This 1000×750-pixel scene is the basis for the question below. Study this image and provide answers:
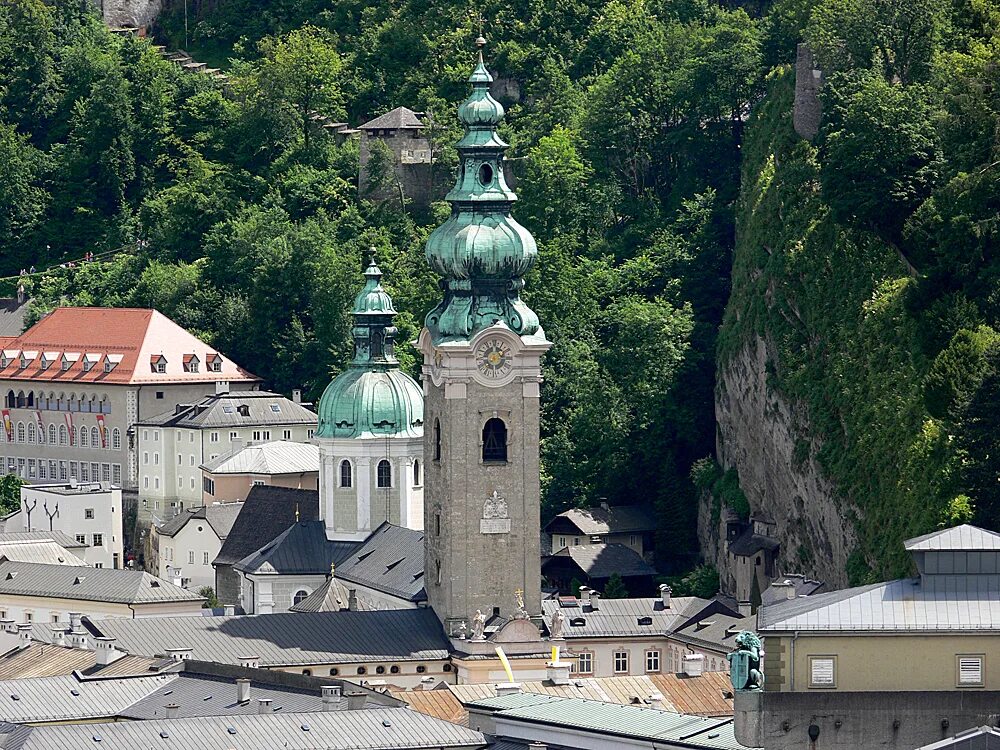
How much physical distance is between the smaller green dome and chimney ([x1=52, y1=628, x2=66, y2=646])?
51.1 ft

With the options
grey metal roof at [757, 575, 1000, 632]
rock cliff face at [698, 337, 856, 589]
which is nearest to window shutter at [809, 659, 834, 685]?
grey metal roof at [757, 575, 1000, 632]

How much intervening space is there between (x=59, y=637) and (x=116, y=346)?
47450mm

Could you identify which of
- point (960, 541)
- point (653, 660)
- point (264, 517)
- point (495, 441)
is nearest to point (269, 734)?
point (960, 541)

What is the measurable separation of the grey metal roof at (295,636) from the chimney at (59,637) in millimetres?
1282

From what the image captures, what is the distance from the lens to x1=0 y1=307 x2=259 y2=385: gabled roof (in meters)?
180

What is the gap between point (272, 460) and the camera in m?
170

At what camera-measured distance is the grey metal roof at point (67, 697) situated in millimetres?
107312

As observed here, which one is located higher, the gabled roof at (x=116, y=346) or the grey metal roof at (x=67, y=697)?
the gabled roof at (x=116, y=346)

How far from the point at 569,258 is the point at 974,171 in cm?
4821

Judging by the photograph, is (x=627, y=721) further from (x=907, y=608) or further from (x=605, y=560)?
(x=605, y=560)

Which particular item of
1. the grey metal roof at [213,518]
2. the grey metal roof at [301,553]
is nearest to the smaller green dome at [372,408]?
the grey metal roof at [301,553]

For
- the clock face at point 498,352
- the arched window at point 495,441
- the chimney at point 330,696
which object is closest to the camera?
the chimney at point 330,696

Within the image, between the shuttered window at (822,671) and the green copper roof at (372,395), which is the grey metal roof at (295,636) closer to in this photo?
Answer: the green copper roof at (372,395)

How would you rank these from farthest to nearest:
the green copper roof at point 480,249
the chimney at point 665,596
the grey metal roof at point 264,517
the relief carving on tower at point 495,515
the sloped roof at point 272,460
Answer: the sloped roof at point 272,460 → the grey metal roof at point 264,517 → the chimney at point 665,596 → the green copper roof at point 480,249 → the relief carving on tower at point 495,515
